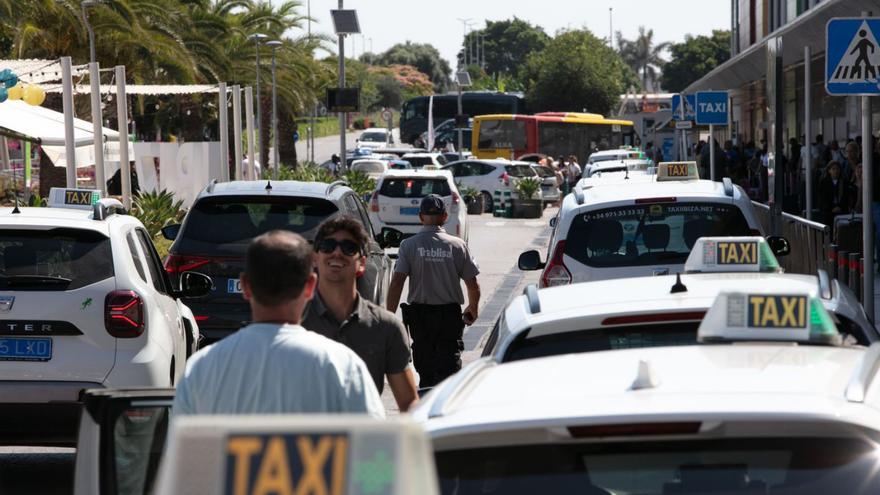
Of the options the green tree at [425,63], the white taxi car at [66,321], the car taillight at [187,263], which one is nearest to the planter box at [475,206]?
the car taillight at [187,263]

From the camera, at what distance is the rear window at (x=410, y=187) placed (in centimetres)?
3011

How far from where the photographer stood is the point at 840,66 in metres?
12.8

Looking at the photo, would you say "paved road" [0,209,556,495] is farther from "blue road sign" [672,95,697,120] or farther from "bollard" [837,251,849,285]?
"blue road sign" [672,95,697,120]

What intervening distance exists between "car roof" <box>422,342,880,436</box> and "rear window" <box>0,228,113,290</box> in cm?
555

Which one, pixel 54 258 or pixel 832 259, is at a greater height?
pixel 54 258

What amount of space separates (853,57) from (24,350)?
698cm

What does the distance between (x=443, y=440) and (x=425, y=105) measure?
87.7m

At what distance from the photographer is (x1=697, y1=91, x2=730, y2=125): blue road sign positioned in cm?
2875

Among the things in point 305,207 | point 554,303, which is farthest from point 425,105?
point 554,303

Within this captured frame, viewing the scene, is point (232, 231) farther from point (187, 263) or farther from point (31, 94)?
point (31, 94)

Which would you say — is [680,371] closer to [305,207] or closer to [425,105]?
[305,207]

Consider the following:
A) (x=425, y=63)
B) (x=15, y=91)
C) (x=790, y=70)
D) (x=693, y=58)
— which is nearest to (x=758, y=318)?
(x=15, y=91)

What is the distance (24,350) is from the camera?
8.92 m

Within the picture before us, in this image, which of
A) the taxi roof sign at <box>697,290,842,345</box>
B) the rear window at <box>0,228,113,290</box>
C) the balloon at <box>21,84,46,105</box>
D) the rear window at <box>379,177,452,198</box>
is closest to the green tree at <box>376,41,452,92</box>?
the rear window at <box>379,177,452,198</box>
